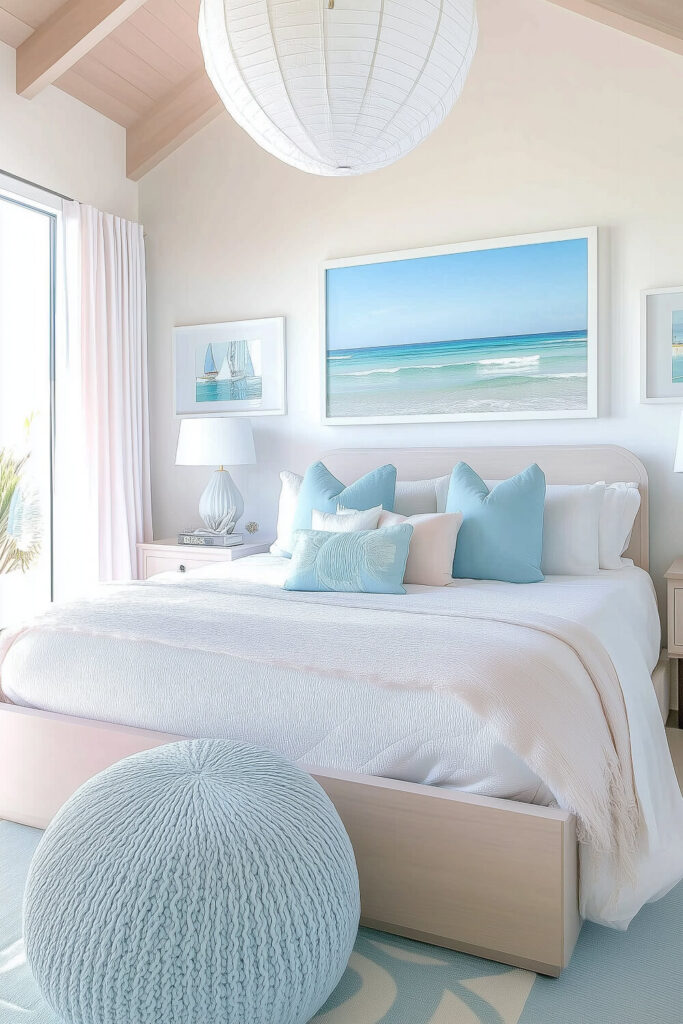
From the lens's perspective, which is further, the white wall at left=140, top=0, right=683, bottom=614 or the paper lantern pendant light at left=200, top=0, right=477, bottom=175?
the white wall at left=140, top=0, right=683, bottom=614

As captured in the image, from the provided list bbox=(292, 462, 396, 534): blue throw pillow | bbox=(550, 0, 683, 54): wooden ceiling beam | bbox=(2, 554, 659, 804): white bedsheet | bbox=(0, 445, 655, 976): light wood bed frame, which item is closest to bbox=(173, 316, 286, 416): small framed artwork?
bbox=(292, 462, 396, 534): blue throw pillow

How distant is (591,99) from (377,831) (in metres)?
3.08

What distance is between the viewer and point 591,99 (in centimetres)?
333

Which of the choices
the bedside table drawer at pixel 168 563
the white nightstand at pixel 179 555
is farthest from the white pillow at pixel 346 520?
the bedside table drawer at pixel 168 563

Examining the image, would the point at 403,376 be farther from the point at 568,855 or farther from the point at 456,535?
the point at 568,855

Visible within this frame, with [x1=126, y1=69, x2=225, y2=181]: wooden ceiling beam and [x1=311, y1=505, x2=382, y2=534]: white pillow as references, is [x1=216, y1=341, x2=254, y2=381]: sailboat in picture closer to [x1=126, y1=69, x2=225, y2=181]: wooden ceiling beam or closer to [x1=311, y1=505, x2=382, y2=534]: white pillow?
[x1=126, y1=69, x2=225, y2=181]: wooden ceiling beam

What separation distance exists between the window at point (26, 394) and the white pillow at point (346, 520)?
5.15 ft

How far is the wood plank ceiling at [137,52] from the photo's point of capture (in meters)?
2.99

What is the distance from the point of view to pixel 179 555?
386 cm

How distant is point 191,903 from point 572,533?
204 centimetres

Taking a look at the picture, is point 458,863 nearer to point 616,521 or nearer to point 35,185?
point 616,521


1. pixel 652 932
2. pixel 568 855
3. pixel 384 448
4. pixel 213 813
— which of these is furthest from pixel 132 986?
pixel 384 448

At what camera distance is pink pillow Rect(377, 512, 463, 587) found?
2.65m

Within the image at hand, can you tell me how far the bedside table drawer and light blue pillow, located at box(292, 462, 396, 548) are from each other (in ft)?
2.45
